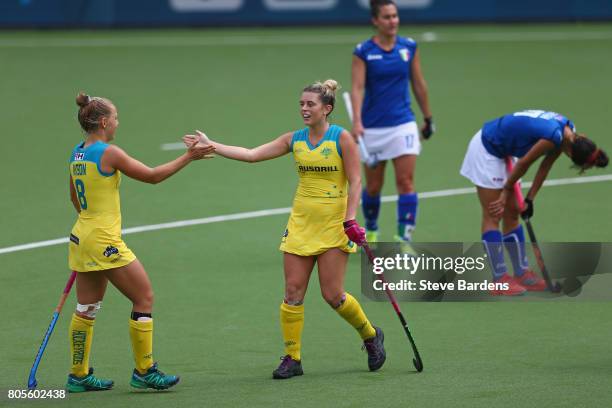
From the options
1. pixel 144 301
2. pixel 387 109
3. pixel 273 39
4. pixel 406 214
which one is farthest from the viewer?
pixel 273 39

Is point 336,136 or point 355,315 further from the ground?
point 336,136

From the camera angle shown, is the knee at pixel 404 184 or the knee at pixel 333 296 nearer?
the knee at pixel 333 296

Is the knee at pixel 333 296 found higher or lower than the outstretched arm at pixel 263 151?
lower

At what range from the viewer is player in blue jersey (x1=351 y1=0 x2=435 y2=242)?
12.2 meters

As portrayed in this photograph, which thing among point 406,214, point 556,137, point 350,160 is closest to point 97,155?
point 350,160

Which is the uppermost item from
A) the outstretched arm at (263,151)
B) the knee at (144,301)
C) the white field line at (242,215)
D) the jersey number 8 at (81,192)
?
the outstretched arm at (263,151)

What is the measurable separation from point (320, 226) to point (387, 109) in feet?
13.0

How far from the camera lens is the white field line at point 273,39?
25594 millimetres

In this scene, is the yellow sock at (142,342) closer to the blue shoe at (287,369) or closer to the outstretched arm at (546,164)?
the blue shoe at (287,369)

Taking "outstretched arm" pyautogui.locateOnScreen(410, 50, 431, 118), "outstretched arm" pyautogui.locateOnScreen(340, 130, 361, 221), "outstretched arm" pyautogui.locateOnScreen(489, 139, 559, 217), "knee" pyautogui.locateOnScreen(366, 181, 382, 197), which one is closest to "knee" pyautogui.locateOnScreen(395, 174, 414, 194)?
"knee" pyautogui.locateOnScreen(366, 181, 382, 197)

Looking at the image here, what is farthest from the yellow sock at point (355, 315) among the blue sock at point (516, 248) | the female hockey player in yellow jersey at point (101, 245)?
the blue sock at point (516, 248)

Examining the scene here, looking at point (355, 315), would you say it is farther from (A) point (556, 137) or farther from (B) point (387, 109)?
(B) point (387, 109)

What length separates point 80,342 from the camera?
820cm

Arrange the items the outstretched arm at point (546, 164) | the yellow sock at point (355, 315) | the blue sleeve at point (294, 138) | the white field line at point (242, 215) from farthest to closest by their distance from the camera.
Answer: the white field line at point (242, 215)
the outstretched arm at point (546, 164)
the blue sleeve at point (294, 138)
the yellow sock at point (355, 315)
